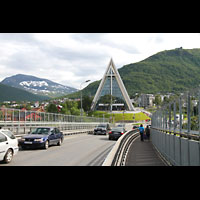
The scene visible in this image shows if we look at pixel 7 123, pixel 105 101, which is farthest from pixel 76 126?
pixel 105 101

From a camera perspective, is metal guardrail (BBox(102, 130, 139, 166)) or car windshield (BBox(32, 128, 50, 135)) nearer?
metal guardrail (BBox(102, 130, 139, 166))

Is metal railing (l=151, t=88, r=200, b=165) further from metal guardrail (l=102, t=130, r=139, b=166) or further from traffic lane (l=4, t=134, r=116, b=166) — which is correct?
traffic lane (l=4, t=134, r=116, b=166)

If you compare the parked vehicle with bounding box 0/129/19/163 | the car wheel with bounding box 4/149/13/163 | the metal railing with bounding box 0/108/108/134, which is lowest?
the car wheel with bounding box 4/149/13/163

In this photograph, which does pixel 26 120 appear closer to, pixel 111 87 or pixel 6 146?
pixel 6 146

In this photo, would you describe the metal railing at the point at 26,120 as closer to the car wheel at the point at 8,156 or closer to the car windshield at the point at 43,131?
the car windshield at the point at 43,131

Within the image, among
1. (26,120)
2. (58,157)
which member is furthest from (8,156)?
(26,120)


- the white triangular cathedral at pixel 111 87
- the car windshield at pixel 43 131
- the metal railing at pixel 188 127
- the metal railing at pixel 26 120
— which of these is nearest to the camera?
the metal railing at pixel 188 127

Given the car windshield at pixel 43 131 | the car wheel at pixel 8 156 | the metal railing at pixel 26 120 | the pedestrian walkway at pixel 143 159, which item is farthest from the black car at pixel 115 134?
the car wheel at pixel 8 156

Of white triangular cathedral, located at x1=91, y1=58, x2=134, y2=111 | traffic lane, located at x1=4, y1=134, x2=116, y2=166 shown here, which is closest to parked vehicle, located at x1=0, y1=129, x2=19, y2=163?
traffic lane, located at x1=4, y1=134, x2=116, y2=166

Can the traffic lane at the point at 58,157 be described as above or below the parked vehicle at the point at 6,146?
below
